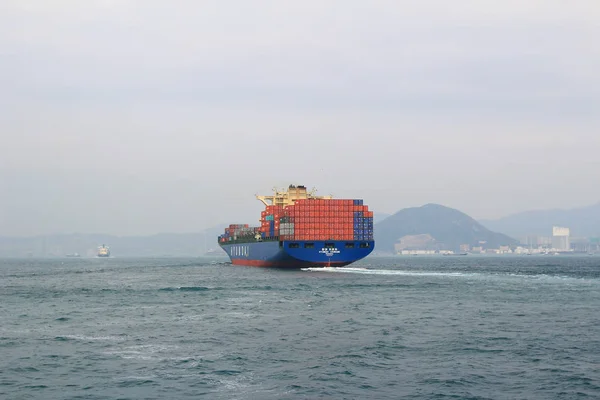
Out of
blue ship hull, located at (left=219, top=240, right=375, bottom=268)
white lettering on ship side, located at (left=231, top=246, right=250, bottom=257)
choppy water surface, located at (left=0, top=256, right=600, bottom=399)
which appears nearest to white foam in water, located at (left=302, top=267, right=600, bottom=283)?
blue ship hull, located at (left=219, top=240, right=375, bottom=268)

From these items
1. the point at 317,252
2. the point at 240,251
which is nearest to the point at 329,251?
the point at 317,252

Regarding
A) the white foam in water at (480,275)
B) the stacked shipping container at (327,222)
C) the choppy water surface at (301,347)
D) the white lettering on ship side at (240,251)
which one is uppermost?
the stacked shipping container at (327,222)

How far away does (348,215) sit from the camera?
417 feet

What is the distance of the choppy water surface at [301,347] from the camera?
2931 cm

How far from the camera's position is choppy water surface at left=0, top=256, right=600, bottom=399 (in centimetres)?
2931

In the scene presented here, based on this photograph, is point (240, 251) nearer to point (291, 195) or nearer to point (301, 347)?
point (291, 195)

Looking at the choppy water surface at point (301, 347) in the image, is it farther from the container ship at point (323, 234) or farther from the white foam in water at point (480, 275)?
the container ship at point (323, 234)

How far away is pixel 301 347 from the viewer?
39.2 meters

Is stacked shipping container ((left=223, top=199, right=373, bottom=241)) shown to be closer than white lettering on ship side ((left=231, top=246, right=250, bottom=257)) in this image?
Yes

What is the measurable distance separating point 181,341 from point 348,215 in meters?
87.7

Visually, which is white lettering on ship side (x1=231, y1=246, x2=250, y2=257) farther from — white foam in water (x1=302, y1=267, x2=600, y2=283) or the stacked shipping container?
the stacked shipping container

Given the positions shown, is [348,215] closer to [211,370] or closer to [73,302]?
[73,302]

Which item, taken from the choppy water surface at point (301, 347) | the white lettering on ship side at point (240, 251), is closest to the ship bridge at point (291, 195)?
the white lettering on ship side at point (240, 251)

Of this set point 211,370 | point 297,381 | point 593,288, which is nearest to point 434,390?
point 297,381
